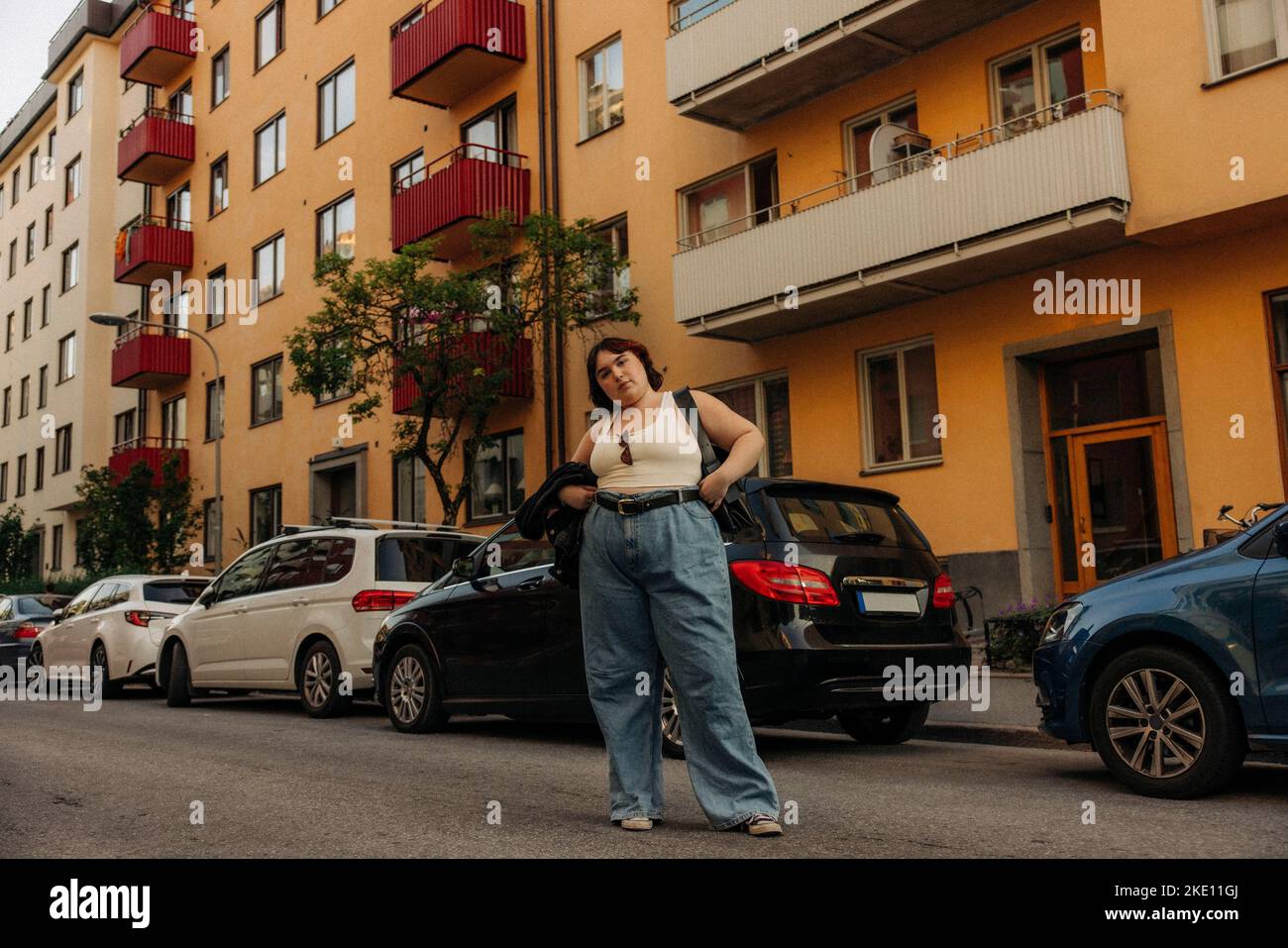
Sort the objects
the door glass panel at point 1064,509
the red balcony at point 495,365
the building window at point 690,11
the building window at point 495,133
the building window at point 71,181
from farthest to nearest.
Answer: the building window at point 71,181
the building window at point 495,133
the red balcony at point 495,365
the building window at point 690,11
the door glass panel at point 1064,509

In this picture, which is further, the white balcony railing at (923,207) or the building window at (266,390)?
the building window at (266,390)

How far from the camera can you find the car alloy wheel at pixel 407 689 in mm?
9750

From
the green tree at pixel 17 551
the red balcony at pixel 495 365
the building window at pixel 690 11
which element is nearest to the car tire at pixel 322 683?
the red balcony at pixel 495 365

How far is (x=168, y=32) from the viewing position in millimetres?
34594

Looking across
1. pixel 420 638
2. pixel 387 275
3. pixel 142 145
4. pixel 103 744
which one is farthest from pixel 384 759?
pixel 142 145

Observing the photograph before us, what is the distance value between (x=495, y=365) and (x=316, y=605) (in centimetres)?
860

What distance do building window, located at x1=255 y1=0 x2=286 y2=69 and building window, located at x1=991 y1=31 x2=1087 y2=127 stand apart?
20676 millimetres

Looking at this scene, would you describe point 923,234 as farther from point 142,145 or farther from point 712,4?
point 142,145

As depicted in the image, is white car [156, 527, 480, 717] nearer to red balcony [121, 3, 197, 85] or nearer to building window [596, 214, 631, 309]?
building window [596, 214, 631, 309]

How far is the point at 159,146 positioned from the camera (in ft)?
111

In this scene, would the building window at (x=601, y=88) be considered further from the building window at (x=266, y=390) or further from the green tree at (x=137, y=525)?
the green tree at (x=137, y=525)

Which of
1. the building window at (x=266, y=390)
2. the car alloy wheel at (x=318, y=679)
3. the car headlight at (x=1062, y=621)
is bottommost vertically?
the car alloy wheel at (x=318, y=679)

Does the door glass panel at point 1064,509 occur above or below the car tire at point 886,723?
above

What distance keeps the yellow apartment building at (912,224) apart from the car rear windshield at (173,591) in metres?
6.38
